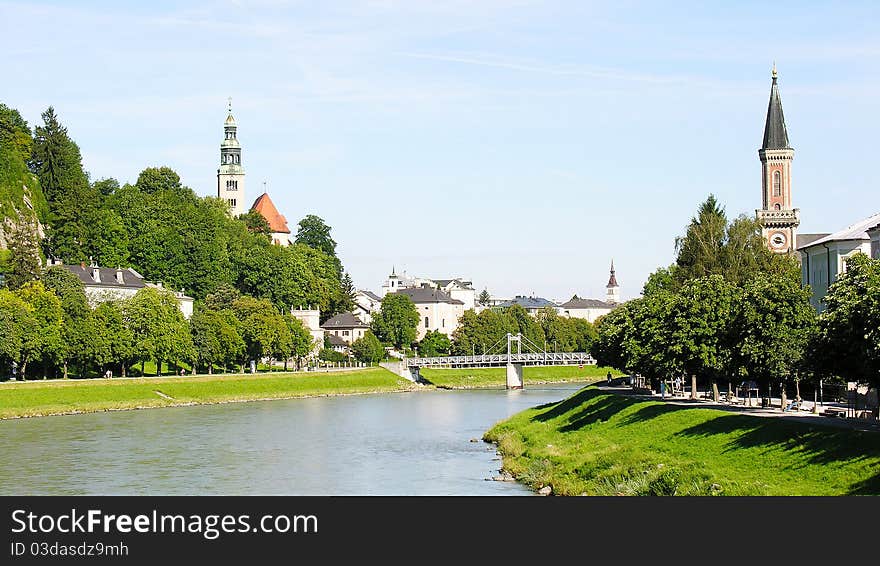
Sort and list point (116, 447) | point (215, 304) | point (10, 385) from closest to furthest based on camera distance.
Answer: point (116, 447) → point (10, 385) → point (215, 304)

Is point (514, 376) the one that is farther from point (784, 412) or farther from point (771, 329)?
point (784, 412)

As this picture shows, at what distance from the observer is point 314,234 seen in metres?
189

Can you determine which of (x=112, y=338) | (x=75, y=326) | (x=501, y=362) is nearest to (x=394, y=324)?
(x=501, y=362)

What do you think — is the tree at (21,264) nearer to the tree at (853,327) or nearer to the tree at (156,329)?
the tree at (156,329)

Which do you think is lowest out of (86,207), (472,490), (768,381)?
(472,490)

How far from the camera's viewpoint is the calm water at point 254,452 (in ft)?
162

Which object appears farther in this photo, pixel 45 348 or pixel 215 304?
pixel 215 304

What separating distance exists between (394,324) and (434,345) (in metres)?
7.40

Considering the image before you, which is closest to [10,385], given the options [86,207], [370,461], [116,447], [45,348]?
[45,348]
